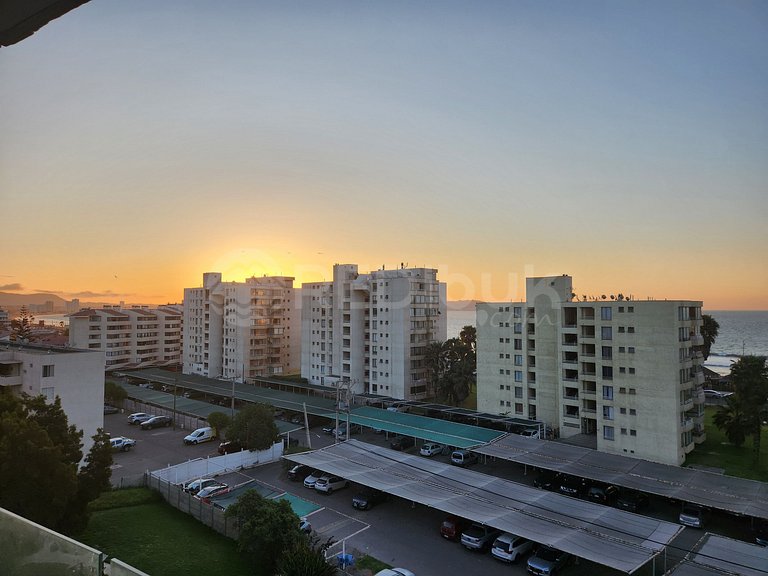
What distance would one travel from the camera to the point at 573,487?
1387 cm

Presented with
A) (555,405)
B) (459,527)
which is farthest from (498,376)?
(459,527)

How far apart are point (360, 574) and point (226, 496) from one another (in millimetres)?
5305

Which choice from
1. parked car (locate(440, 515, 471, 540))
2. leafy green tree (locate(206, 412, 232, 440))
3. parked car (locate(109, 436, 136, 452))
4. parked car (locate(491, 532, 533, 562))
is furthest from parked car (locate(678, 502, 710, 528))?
parked car (locate(109, 436, 136, 452))

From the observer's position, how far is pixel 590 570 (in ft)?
32.7

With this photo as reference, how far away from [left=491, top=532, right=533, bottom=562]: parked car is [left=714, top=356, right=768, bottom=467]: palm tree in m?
11.0

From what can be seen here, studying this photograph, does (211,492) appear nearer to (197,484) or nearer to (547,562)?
(197,484)

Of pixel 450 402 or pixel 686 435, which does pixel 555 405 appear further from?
pixel 450 402

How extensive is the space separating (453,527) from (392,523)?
1.61m

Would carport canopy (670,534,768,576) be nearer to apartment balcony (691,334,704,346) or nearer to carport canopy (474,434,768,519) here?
carport canopy (474,434,768,519)

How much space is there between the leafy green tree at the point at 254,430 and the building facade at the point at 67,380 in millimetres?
4044

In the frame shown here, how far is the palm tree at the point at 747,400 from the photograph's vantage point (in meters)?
17.0

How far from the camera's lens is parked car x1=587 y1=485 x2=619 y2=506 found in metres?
13.4

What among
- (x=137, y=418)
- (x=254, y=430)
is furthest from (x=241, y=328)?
(x=254, y=430)

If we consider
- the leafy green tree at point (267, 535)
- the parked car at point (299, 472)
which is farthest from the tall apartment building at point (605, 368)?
the leafy green tree at point (267, 535)
